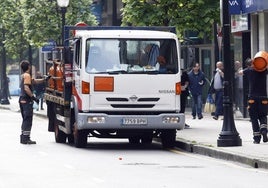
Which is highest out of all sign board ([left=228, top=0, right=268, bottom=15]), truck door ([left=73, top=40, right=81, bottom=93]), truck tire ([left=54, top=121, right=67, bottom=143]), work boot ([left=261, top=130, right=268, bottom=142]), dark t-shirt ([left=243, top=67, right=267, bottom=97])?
sign board ([left=228, top=0, right=268, bottom=15])

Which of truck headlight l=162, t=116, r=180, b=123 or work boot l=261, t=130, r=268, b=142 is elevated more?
truck headlight l=162, t=116, r=180, b=123

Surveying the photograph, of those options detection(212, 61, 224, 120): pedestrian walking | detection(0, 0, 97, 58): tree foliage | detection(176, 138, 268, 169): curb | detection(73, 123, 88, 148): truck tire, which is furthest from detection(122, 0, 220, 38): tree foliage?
detection(0, 0, 97, 58): tree foliage

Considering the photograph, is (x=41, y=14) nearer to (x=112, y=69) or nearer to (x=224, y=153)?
(x=112, y=69)

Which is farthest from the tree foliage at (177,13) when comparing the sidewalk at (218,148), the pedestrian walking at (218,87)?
the pedestrian walking at (218,87)

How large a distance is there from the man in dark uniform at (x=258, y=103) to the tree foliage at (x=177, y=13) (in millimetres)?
7953

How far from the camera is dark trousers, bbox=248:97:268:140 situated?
2211cm

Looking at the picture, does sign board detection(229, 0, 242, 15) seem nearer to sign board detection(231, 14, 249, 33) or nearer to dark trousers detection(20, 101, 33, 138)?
sign board detection(231, 14, 249, 33)

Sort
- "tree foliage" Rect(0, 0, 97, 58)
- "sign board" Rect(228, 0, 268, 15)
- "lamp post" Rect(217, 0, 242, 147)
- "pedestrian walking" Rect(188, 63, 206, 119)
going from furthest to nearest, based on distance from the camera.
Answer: "tree foliage" Rect(0, 0, 97, 58) < "pedestrian walking" Rect(188, 63, 206, 119) < "sign board" Rect(228, 0, 268, 15) < "lamp post" Rect(217, 0, 242, 147)

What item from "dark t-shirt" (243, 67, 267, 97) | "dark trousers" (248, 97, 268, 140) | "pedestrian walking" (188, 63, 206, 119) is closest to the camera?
"dark trousers" (248, 97, 268, 140)

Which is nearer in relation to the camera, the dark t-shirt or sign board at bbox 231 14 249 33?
the dark t-shirt

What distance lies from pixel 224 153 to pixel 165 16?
34.4ft

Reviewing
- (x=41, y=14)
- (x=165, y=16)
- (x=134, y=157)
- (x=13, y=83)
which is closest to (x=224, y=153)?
(x=134, y=157)

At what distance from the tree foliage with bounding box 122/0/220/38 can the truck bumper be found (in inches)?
309

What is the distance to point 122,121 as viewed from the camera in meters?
22.3
